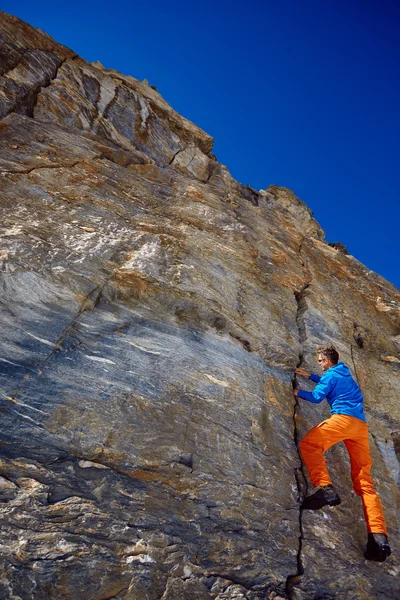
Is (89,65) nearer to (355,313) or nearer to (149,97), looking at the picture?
(149,97)

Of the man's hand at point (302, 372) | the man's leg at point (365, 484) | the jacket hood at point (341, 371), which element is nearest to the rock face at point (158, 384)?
the man's hand at point (302, 372)

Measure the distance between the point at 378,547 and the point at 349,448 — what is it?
1.48m

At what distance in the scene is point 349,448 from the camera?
650cm

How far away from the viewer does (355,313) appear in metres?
12.1

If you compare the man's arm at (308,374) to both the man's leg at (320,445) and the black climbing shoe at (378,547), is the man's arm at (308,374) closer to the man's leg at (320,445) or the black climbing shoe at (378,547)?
the man's leg at (320,445)

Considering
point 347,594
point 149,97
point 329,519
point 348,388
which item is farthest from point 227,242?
point 149,97

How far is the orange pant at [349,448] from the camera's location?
5.99 metres

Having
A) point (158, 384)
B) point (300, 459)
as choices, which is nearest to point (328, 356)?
point (300, 459)

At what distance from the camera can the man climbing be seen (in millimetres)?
5586

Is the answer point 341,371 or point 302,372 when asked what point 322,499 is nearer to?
point 341,371

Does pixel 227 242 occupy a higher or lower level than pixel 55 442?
higher

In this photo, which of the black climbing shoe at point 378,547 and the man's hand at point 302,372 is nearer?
the black climbing shoe at point 378,547

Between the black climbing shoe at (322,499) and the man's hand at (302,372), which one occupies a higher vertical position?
the man's hand at (302,372)

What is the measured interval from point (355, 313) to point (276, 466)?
23.8 feet
